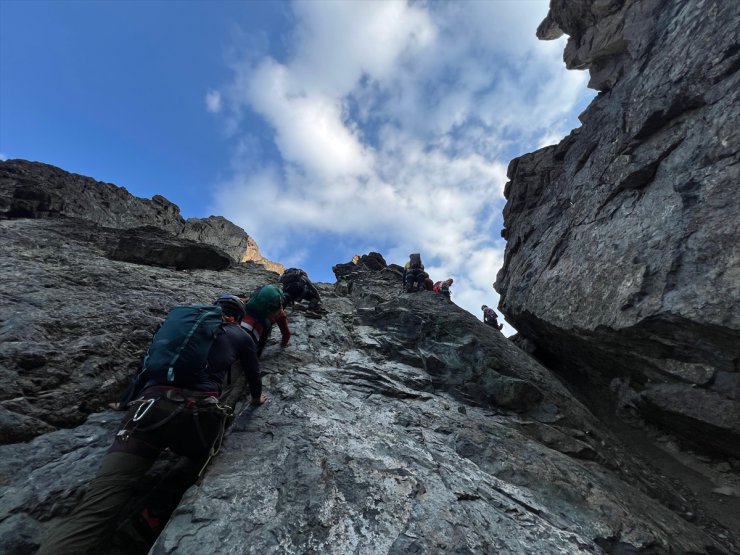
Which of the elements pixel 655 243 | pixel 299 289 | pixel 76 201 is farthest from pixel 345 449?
pixel 76 201

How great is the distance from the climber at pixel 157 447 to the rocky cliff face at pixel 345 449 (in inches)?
16.2

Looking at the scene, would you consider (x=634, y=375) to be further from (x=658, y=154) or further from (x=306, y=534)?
(x=306, y=534)

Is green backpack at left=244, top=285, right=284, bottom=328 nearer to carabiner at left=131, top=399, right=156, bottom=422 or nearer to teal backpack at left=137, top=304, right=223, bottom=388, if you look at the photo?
teal backpack at left=137, top=304, right=223, bottom=388

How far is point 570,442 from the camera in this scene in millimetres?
9234

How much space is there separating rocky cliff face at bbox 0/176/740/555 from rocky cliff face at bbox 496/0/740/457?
2.21m

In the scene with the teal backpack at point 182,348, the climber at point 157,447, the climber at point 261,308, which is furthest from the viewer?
the climber at point 261,308

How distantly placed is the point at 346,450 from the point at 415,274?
640 inches

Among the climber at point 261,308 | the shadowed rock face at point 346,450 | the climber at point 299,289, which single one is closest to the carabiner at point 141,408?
the shadowed rock face at point 346,450

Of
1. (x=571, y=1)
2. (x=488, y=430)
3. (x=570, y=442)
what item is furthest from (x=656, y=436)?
(x=571, y=1)

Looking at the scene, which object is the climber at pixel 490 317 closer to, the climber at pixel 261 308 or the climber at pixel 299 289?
the climber at pixel 299 289

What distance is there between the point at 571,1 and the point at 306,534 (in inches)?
1352

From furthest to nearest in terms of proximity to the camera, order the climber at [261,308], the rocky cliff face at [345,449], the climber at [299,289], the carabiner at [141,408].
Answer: the climber at [299,289]
the climber at [261,308]
the rocky cliff face at [345,449]
the carabiner at [141,408]

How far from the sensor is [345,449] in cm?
666

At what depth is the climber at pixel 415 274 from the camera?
22188 millimetres
